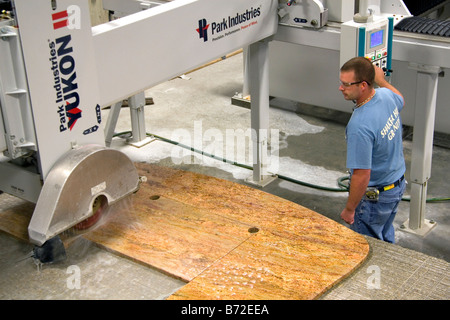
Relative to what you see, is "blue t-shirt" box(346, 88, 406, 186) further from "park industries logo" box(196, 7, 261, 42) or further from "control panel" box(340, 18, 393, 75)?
"park industries logo" box(196, 7, 261, 42)

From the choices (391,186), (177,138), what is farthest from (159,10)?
(177,138)

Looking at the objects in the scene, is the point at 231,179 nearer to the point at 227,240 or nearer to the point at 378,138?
the point at 378,138

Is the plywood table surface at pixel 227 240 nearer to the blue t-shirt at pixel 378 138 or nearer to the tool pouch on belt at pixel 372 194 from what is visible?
the blue t-shirt at pixel 378 138

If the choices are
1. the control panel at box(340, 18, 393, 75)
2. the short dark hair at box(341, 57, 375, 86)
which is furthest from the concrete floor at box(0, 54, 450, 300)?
the control panel at box(340, 18, 393, 75)

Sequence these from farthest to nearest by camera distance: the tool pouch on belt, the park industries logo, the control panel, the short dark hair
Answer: the control panel → the tool pouch on belt → the park industries logo → the short dark hair

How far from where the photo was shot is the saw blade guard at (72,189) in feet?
6.73

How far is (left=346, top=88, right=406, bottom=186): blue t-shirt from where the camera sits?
2.77 metres

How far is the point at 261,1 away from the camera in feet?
11.1

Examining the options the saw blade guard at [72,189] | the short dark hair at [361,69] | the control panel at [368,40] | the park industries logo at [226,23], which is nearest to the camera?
the saw blade guard at [72,189]

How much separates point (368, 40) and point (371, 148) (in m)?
0.70

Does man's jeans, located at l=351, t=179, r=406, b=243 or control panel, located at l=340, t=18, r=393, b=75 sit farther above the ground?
control panel, located at l=340, t=18, r=393, b=75

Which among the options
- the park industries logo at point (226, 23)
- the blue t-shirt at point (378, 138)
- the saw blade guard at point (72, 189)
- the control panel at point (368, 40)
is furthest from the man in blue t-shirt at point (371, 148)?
the saw blade guard at point (72, 189)

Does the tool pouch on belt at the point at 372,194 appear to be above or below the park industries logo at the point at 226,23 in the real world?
below

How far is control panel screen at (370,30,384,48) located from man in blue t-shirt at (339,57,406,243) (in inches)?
8.0
